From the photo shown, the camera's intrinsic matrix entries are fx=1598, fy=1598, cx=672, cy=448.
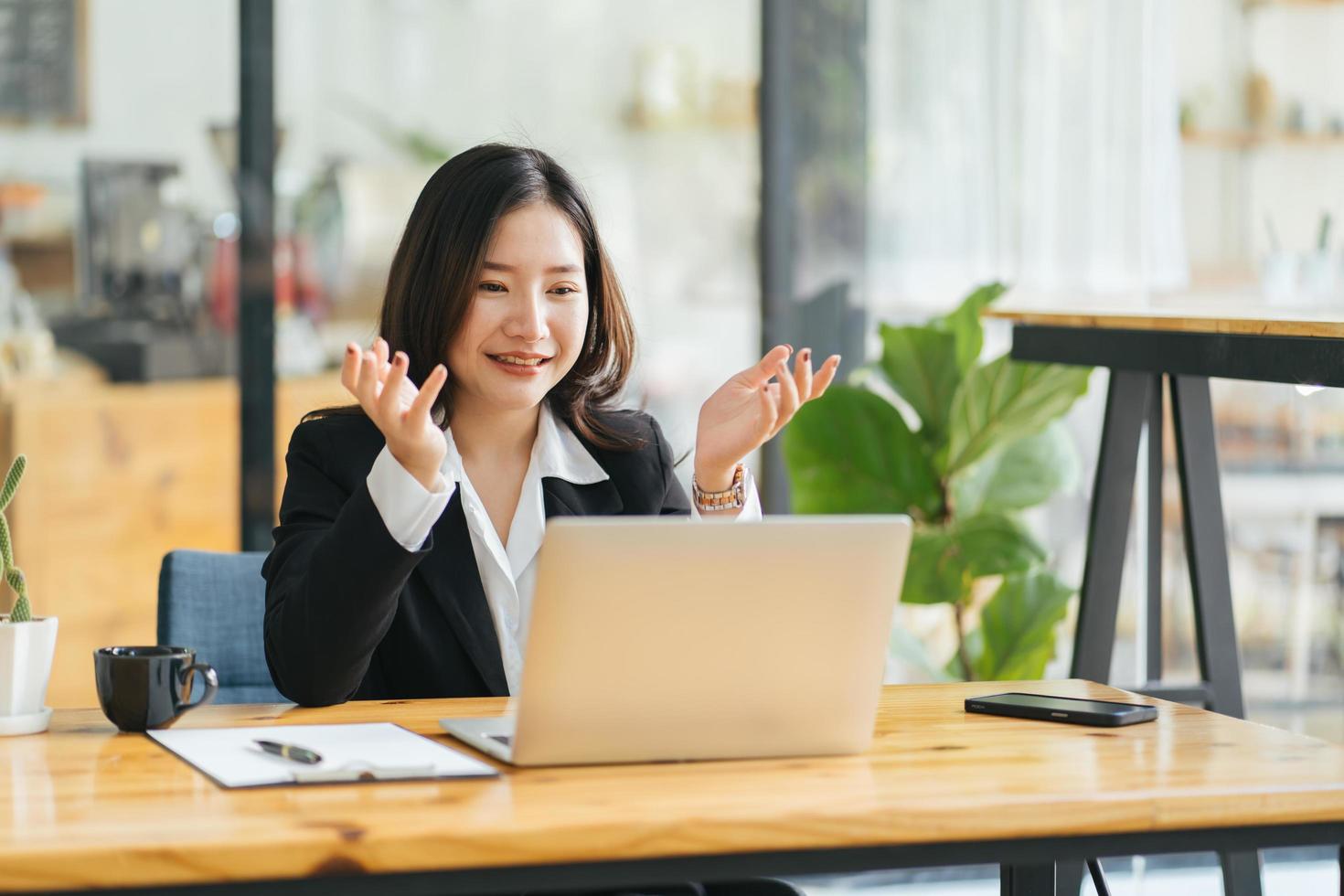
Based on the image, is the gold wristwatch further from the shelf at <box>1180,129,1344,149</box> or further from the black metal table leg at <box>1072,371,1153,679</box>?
the shelf at <box>1180,129,1344,149</box>

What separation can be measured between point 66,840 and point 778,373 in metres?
0.86

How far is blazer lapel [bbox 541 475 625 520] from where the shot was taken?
6.35ft

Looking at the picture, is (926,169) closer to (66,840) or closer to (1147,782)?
(1147,782)

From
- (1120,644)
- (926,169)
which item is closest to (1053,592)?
(1120,644)

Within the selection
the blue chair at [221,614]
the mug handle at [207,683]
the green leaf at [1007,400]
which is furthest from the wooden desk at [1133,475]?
the mug handle at [207,683]

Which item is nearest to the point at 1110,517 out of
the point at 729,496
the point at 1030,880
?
the point at 729,496

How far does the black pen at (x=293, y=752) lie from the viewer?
1262 millimetres

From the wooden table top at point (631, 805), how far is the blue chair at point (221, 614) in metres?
0.55

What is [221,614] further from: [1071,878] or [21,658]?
[1071,878]

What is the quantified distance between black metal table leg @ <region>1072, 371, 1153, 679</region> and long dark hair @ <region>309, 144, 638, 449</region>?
86cm

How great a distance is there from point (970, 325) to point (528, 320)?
1375 millimetres

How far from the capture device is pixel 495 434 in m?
1.99

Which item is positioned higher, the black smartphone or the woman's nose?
the woman's nose

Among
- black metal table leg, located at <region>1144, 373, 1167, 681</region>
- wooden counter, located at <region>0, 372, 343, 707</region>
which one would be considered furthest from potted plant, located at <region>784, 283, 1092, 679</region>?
wooden counter, located at <region>0, 372, 343, 707</region>
